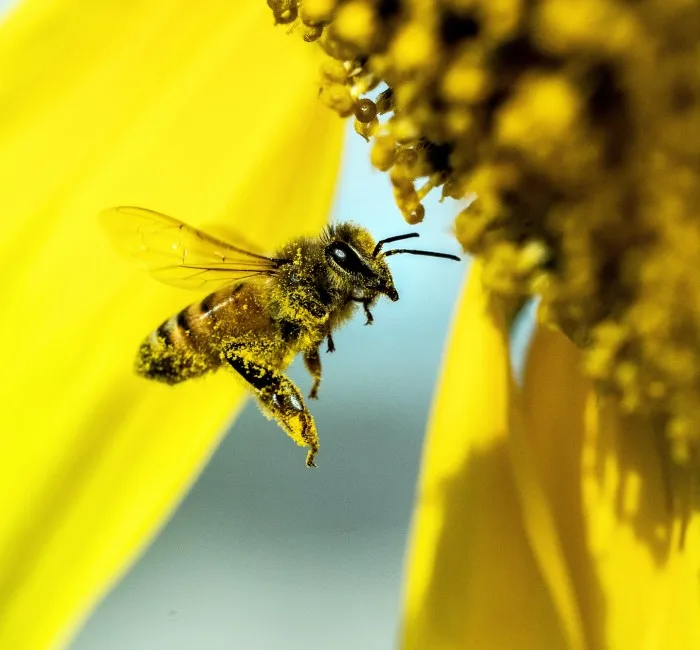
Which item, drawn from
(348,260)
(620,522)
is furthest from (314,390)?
(620,522)

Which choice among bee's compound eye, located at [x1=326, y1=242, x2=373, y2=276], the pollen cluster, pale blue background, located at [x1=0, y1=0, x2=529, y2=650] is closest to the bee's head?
bee's compound eye, located at [x1=326, y1=242, x2=373, y2=276]

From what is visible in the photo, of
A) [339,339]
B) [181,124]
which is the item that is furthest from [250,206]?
[339,339]

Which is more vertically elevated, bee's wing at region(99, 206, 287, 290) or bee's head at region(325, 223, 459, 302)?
bee's head at region(325, 223, 459, 302)

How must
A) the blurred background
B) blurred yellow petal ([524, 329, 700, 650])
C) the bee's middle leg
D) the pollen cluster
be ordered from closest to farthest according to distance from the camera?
the pollen cluster, blurred yellow petal ([524, 329, 700, 650]), the bee's middle leg, the blurred background

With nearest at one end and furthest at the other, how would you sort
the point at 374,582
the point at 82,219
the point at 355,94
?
the point at 355,94 → the point at 82,219 → the point at 374,582

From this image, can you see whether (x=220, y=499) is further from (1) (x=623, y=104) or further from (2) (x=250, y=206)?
(1) (x=623, y=104)

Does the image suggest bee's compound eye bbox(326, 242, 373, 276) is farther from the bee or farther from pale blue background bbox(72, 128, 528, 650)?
pale blue background bbox(72, 128, 528, 650)

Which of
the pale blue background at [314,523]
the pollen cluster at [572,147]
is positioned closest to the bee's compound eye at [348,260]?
the pollen cluster at [572,147]
